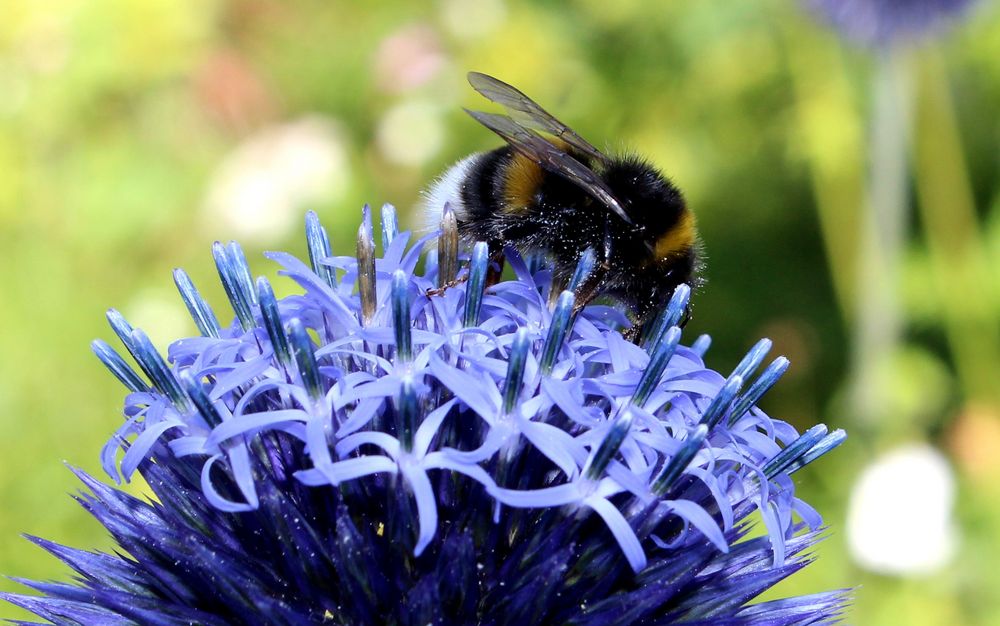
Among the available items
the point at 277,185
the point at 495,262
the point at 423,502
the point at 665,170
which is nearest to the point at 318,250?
the point at 495,262

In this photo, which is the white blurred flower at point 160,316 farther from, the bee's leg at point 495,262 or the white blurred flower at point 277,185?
the bee's leg at point 495,262

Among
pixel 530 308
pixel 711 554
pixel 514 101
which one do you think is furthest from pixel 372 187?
pixel 711 554

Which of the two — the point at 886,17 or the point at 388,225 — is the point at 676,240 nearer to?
the point at 388,225

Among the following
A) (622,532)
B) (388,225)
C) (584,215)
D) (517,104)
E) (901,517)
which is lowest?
(901,517)

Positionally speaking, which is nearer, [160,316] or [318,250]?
[318,250]

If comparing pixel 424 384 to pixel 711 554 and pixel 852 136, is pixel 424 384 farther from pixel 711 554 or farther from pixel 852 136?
pixel 852 136

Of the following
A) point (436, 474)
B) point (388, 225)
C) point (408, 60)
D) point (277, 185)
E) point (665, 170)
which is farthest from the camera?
point (408, 60)

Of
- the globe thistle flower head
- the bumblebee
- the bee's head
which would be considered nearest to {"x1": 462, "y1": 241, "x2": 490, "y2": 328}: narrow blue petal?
the globe thistle flower head

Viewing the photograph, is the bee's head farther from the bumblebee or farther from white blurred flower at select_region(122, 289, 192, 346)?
white blurred flower at select_region(122, 289, 192, 346)
